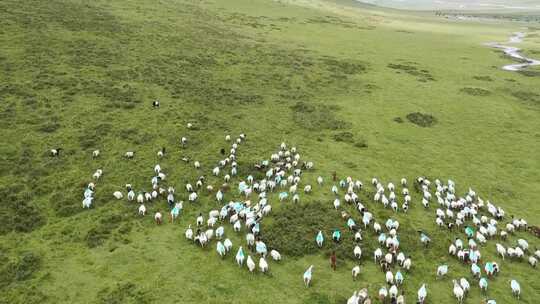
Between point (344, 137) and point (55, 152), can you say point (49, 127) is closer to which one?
point (55, 152)

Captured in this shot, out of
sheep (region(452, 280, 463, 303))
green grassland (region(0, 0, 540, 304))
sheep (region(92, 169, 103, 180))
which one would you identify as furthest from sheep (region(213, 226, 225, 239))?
sheep (region(452, 280, 463, 303))

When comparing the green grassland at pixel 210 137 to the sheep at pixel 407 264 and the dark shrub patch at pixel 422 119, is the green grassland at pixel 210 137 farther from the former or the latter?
the sheep at pixel 407 264

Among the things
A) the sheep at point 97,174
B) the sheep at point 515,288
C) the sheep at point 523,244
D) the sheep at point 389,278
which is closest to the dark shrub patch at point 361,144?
the sheep at point 523,244

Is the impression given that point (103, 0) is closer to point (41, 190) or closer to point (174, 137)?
point (174, 137)

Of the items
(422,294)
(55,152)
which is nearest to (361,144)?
(422,294)

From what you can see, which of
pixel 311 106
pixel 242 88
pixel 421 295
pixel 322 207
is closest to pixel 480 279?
pixel 421 295

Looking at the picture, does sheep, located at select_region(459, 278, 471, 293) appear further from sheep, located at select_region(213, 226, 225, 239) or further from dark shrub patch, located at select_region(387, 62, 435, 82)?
dark shrub patch, located at select_region(387, 62, 435, 82)

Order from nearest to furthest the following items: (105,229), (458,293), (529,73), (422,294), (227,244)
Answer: (422,294) < (458,293) < (227,244) < (105,229) < (529,73)

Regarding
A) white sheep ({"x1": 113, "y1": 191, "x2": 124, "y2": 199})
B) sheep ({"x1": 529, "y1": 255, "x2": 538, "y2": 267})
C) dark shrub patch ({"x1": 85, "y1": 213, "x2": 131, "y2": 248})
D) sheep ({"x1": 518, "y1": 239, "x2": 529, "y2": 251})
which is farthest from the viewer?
white sheep ({"x1": 113, "y1": 191, "x2": 124, "y2": 199})
